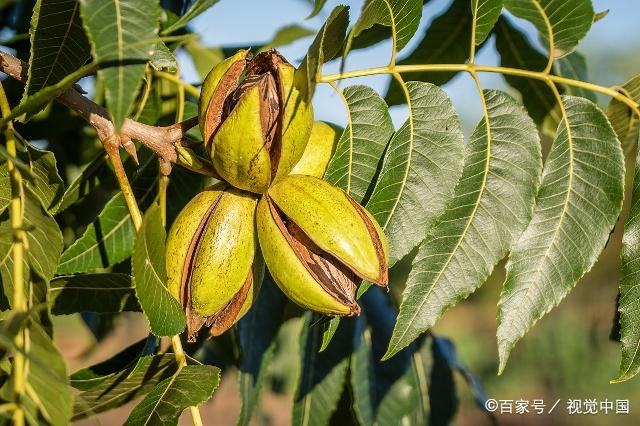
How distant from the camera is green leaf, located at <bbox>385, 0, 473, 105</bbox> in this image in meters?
1.98

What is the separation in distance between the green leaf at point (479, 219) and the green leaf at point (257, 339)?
2.18 ft

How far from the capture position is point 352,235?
117cm

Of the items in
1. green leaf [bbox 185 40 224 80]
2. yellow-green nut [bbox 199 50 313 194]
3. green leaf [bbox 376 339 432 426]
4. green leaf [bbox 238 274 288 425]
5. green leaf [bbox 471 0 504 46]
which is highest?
green leaf [bbox 185 40 224 80]

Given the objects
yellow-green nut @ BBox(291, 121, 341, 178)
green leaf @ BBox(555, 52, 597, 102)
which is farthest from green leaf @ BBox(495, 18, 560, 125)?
yellow-green nut @ BBox(291, 121, 341, 178)

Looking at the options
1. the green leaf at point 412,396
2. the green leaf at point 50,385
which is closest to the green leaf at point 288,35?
the green leaf at point 412,396

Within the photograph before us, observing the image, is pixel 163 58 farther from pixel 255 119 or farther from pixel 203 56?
pixel 203 56

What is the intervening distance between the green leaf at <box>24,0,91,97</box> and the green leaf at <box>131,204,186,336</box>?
342 mm

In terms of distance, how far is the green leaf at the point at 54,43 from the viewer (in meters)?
1.25

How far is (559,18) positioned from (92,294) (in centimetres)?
115

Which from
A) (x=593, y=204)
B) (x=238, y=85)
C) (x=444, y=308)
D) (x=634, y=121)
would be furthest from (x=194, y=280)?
(x=634, y=121)

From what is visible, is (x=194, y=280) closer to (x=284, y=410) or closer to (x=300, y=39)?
(x=300, y=39)

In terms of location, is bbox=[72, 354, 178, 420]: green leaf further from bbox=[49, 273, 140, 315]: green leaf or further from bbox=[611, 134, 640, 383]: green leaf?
bbox=[611, 134, 640, 383]: green leaf

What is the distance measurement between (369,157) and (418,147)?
0.32 feet

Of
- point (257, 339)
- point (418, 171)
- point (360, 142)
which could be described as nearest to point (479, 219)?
point (418, 171)
